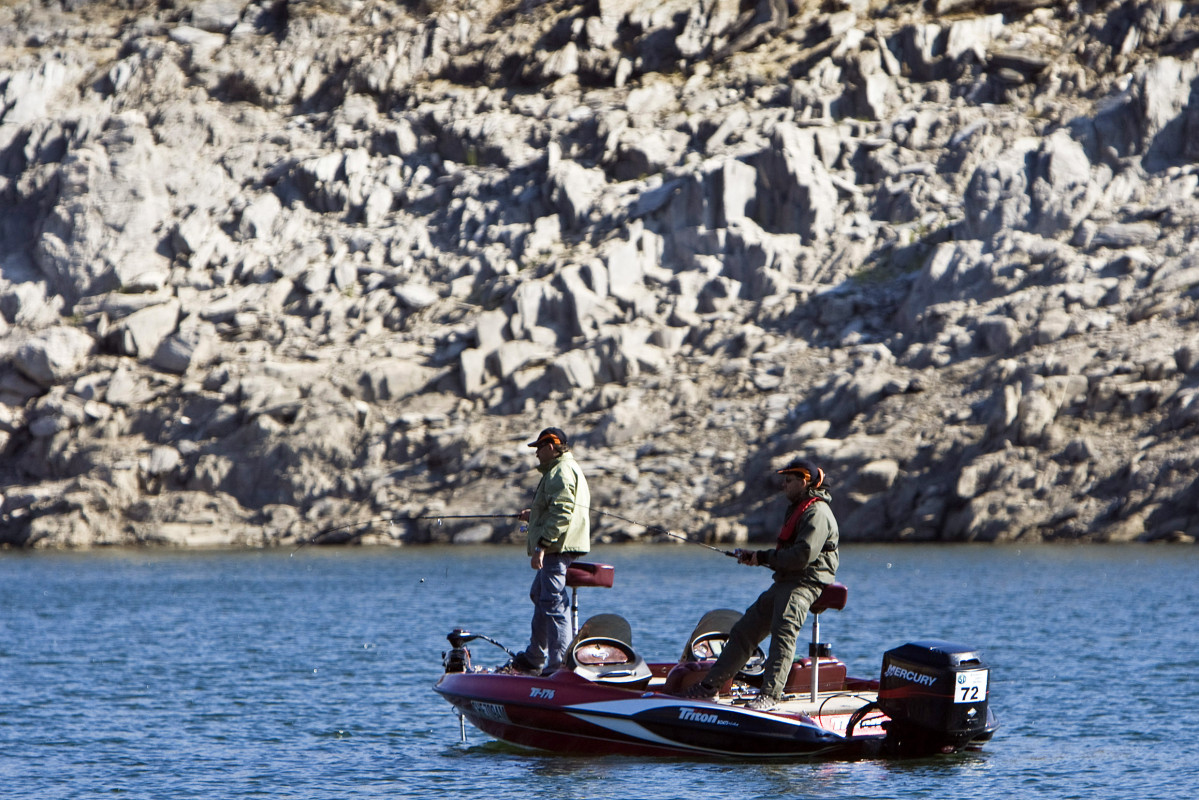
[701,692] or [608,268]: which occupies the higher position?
[608,268]

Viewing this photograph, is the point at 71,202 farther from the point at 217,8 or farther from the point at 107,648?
the point at 107,648

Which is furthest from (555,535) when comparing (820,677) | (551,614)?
(820,677)

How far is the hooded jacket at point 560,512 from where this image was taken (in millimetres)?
15906

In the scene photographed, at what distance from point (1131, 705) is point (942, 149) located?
5963 centimetres

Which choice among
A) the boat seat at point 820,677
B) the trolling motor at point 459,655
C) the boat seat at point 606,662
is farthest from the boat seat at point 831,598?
the trolling motor at point 459,655

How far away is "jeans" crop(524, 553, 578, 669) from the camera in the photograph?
52.8 ft

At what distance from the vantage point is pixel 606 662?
53.4 ft

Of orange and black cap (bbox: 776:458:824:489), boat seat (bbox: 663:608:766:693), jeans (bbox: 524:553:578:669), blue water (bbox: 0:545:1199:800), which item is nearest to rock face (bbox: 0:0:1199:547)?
blue water (bbox: 0:545:1199:800)

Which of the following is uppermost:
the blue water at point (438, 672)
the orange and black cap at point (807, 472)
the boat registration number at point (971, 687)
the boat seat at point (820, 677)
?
the orange and black cap at point (807, 472)

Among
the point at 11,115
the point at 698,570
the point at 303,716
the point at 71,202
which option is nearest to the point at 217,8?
the point at 11,115

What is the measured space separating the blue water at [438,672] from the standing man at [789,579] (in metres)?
1.02

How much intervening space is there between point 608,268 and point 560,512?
55034mm

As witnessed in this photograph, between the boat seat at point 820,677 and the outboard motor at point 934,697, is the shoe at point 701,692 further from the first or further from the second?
the outboard motor at point 934,697

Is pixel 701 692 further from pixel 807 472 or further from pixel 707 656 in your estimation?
pixel 807 472
